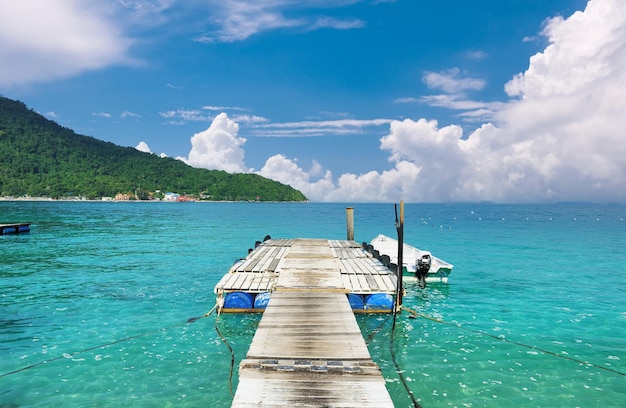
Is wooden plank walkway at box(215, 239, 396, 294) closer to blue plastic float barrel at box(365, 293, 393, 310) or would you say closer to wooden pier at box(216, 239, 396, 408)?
wooden pier at box(216, 239, 396, 408)

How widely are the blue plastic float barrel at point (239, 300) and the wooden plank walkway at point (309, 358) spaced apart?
1.77 m

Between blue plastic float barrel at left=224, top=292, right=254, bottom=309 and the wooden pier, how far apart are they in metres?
0.30

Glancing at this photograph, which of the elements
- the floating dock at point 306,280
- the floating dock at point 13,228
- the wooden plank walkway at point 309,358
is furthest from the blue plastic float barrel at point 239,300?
the floating dock at point 13,228

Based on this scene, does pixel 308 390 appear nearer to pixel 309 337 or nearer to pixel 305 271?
pixel 309 337

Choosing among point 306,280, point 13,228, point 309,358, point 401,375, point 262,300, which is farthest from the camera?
point 13,228

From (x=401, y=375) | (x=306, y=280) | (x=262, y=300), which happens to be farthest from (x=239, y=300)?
(x=401, y=375)

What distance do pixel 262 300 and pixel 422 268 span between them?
13.0m

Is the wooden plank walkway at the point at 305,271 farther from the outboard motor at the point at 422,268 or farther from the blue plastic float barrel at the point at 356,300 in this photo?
the outboard motor at the point at 422,268

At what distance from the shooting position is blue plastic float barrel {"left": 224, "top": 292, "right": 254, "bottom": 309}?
17.0 meters

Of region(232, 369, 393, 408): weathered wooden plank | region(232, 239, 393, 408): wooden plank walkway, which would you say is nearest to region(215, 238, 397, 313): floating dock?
region(232, 239, 393, 408): wooden plank walkway

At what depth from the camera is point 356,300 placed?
17.0 m

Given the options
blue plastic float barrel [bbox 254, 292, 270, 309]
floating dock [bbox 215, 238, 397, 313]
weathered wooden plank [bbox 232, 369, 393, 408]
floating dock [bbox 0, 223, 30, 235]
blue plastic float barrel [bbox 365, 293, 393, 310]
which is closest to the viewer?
weathered wooden plank [bbox 232, 369, 393, 408]

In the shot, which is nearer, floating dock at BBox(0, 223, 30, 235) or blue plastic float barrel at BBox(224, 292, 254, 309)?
blue plastic float barrel at BBox(224, 292, 254, 309)

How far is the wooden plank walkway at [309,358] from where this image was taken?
769 centimetres
